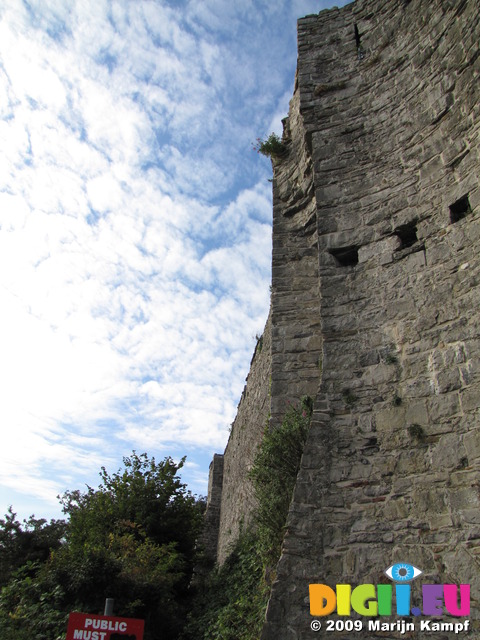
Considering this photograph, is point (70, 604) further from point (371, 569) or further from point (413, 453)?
point (413, 453)

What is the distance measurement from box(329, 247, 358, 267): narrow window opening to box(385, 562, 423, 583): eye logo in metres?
2.97

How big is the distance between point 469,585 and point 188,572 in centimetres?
730

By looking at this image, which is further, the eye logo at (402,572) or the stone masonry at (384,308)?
the stone masonry at (384,308)

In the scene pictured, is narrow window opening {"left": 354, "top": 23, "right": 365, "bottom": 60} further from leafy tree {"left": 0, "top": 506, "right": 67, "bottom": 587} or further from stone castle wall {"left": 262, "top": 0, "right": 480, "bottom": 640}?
leafy tree {"left": 0, "top": 506, "right": 67, "bottom": 587}

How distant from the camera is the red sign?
11.7 feet

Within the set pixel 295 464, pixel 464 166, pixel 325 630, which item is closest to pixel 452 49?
pixel 464 166

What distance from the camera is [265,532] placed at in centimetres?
522

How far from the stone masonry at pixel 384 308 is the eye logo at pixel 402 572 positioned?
0.06 metres

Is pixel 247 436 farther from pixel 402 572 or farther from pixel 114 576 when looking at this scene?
pixel 402 572

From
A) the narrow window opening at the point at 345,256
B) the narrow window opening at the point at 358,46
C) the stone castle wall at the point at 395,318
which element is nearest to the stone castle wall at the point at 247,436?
the narrow window opening at the point at 345,256

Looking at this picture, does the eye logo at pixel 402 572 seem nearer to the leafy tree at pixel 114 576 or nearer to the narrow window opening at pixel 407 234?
the narrow window opening at pixel 407 234

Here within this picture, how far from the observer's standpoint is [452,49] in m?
5.15

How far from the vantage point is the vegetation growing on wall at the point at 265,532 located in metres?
5.05

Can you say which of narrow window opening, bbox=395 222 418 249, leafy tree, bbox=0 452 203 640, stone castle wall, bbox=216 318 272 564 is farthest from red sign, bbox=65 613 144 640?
stone castle wall, bbox=216 318 272 564
